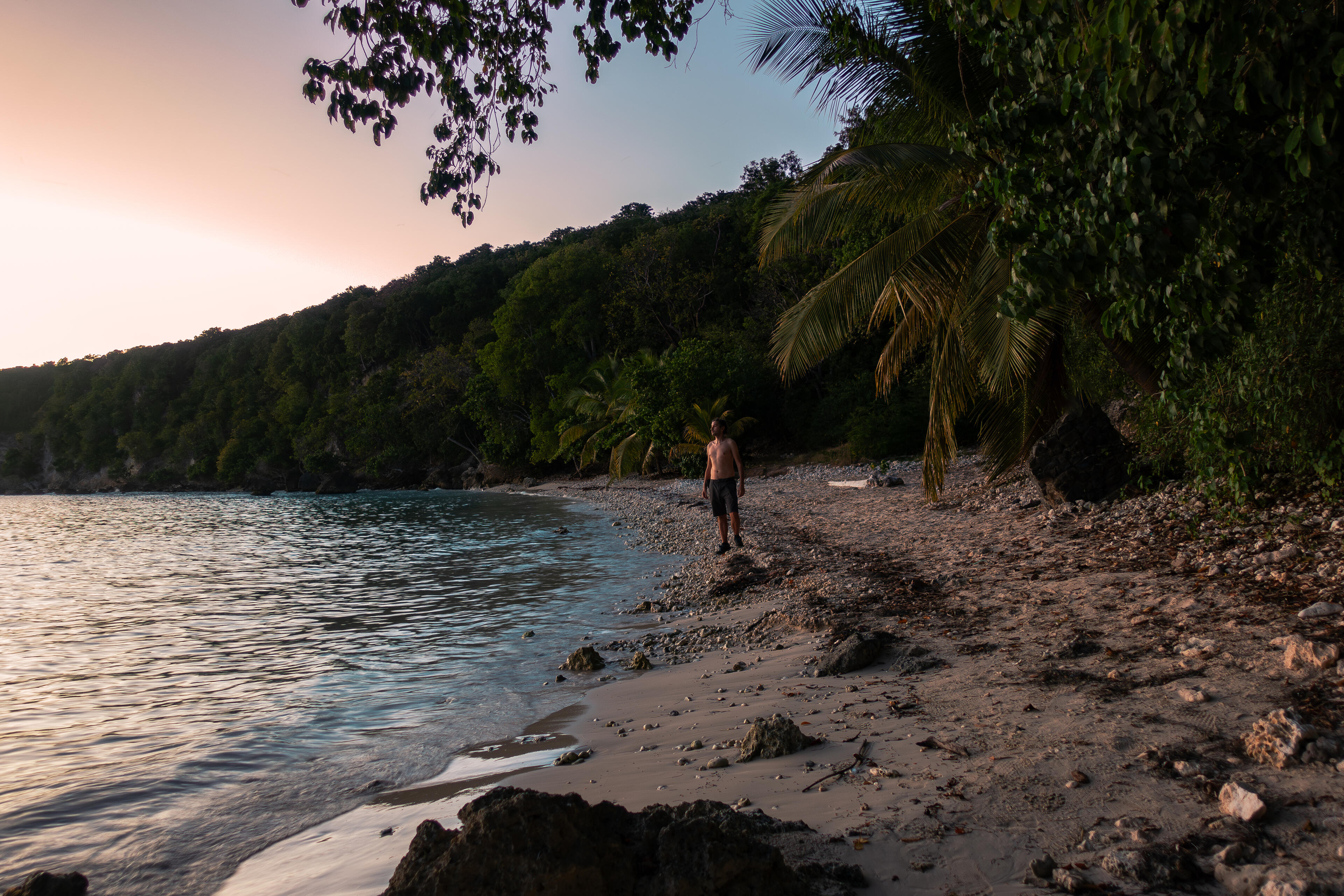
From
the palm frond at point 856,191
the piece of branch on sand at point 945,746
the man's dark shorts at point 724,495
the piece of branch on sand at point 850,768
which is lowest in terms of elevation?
the piece of branch on sand at point 850,768

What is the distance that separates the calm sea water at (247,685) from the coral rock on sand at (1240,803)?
3540mm

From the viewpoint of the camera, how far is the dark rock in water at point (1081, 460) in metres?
9.34

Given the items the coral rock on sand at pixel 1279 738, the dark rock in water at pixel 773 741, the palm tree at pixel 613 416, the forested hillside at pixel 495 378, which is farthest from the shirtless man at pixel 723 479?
the palm tree at pixel 613 416

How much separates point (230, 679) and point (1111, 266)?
7.16m

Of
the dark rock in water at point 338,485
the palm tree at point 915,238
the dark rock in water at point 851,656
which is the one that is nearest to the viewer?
the dark rock in water at point 851,656

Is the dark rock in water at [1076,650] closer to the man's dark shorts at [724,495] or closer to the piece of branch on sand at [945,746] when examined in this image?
the piece of branch on sand at [945,746]

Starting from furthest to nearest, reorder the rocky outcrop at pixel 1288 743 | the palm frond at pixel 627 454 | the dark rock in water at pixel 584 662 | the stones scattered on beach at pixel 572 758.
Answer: the palm frond at pixel 627 454 < the dark rock in water at pixel 584 662 < the stones scattered on beach at pixel 572 758 < the rocky outcrop at pixel 1288 743

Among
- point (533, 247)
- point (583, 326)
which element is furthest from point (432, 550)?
point (533, 247)

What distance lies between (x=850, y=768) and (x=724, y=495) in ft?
25.7

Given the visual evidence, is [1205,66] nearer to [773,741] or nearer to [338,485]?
[773,741]

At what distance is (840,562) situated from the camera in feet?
28.7

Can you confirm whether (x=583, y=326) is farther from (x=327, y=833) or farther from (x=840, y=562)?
(x=327, y=833)

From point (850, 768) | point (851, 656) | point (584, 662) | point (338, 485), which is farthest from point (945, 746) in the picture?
point (338, 485)

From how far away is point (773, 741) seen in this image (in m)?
3.27
